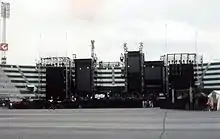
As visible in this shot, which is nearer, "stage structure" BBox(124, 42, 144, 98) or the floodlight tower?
the floodlight tower

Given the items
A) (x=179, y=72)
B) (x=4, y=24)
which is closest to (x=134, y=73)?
(x=179, y=72)

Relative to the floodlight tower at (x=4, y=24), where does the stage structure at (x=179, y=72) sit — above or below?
below

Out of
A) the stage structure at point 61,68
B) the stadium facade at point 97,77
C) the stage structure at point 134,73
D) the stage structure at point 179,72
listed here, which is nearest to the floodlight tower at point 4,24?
the stadium facade at point 97,77

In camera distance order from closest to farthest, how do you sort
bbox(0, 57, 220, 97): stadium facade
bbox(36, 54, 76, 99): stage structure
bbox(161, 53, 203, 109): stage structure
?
bbox(161, 53, 203, 109): stage structure → bbox(36, 54, 76, 99): stage structure → bbox(0, 57, 220, 97): stadium facade

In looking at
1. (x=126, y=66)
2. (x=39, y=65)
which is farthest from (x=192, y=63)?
(x=39, y=65)

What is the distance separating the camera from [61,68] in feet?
523

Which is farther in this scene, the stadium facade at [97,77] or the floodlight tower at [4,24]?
the stadium facade at [97,77]

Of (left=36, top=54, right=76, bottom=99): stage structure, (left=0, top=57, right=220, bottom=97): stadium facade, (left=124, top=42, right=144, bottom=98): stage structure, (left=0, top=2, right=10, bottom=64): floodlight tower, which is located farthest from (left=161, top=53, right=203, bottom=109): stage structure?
(left=0, top=2, right=10, bottom=64): floodlight tower

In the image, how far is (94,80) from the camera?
6619 inches

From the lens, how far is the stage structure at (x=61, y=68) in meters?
158

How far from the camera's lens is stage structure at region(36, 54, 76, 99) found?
518ft

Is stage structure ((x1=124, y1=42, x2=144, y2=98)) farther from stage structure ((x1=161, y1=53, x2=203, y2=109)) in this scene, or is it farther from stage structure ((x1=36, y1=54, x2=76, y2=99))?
stage structure ((x1=36, y1=54, x2=76, y2=99))

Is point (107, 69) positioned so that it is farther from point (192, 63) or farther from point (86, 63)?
point (192, 63)

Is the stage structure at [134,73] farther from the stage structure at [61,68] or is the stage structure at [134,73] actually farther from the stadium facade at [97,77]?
the stage structure at [61,68]
